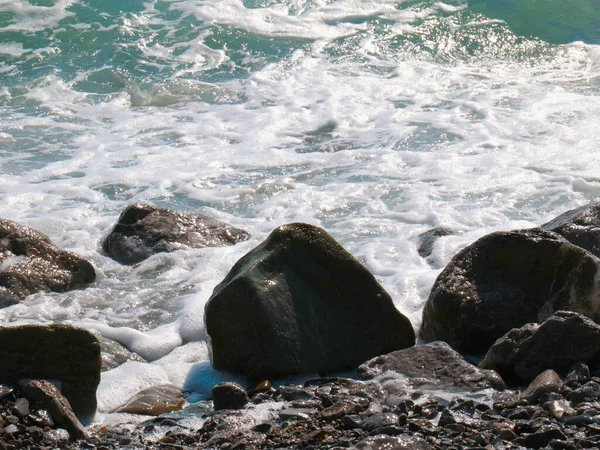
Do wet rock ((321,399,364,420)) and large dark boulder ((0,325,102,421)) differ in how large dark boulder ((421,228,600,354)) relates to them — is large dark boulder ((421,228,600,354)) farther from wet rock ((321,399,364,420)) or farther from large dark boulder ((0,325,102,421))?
large dark boulder ((0,325,102,421))

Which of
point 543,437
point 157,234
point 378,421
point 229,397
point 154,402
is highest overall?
point 543,437

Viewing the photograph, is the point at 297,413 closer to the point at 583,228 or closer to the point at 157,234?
the point at 583,228

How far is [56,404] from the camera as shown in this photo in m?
3.73

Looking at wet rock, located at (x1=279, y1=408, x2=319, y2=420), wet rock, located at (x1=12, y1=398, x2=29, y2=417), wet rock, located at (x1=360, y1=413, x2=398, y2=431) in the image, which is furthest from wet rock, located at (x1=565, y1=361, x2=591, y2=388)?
wet rock, located at (x1=12, y1=398, x2=29, y2=417)

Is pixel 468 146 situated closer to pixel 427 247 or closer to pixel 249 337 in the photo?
pixel 427 247

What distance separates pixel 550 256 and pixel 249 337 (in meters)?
1.77

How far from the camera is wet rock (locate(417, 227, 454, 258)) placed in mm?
6473

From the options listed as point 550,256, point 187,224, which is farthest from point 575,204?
point 187,224

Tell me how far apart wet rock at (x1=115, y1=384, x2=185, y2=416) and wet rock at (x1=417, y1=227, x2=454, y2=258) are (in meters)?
2.68

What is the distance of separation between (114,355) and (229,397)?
95 cm

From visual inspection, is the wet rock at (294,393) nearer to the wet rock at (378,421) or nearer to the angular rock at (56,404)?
the wet rock at (378,421)

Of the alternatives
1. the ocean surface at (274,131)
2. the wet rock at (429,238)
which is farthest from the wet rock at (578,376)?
the wet rock at (429,238)

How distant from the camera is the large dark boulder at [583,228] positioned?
570 centimetres

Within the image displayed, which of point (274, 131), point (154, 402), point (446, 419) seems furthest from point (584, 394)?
point (274, 131)
